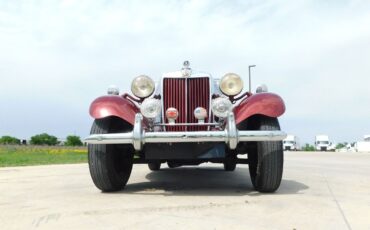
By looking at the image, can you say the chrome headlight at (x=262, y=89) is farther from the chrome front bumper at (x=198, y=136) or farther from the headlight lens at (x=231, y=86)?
the chrome front bumper at (x=198, y=136)

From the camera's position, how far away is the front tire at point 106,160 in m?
5.43

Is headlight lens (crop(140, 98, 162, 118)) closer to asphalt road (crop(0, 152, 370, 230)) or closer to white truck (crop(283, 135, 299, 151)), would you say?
asphalt road (crop(0, 152, 370, 230))

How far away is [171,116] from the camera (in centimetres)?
583

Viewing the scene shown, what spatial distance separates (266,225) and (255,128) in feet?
7.63

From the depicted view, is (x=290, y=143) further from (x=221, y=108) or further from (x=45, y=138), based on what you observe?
(x=45, y=138)

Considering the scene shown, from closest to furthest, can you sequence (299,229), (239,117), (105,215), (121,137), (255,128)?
1. (299,229)
2. (105,215)
3. (121,137)
4. (239,117)
5. (255,128)

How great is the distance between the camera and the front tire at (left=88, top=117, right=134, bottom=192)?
17.8 feet

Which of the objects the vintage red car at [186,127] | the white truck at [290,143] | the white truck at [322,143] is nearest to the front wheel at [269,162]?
the vintage red car at [186,127]

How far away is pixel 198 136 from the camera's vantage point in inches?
192

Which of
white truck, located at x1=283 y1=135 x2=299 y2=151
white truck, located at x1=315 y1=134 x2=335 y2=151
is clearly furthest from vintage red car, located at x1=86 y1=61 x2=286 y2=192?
white truck, located at x1=315 y1=134 x2=335 y2=151

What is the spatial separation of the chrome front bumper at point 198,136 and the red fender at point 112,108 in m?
0.43

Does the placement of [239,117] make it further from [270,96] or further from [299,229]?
[299,229]

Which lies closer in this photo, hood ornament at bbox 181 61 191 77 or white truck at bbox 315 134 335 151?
hood ornament at bbox 181 61 191 77

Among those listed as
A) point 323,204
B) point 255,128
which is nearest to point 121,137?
point 255,128
